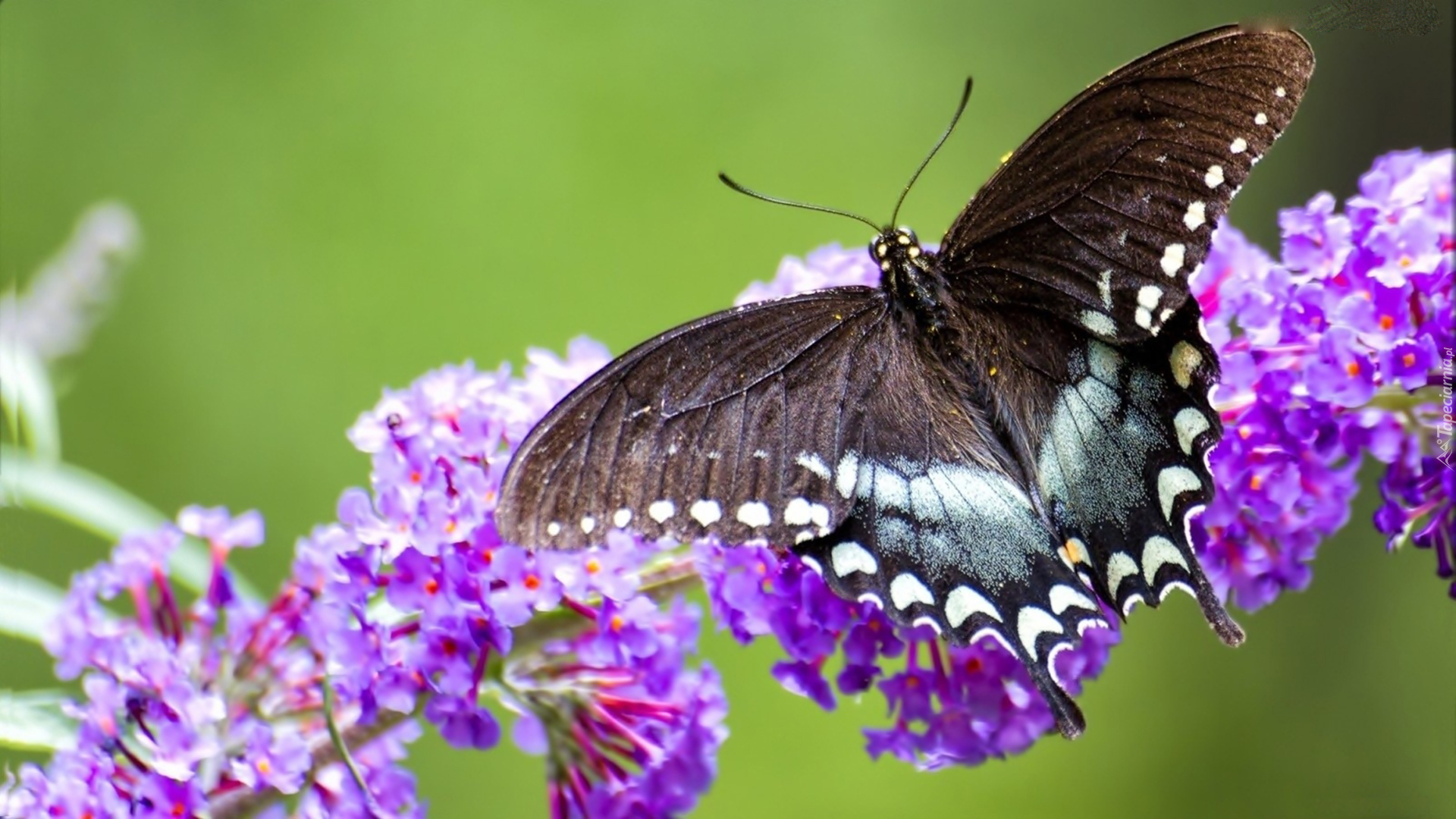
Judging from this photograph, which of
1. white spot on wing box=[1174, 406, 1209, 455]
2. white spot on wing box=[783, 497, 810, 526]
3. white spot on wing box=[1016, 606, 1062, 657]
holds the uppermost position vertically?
white spot on wing box=[1174, 406, 1209, 455]

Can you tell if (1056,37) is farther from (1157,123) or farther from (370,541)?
(370,541)

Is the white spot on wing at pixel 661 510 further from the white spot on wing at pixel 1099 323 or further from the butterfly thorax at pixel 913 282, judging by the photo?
the white spot on wing at pixel 1099 323

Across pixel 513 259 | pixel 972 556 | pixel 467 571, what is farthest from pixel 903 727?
pixel 513 259

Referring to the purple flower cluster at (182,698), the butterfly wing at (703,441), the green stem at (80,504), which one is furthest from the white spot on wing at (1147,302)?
the green stem at (80,504)

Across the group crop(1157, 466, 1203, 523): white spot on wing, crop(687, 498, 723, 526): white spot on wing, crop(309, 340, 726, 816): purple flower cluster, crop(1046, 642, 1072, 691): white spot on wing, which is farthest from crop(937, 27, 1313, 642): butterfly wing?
crop(309, 340, 726, 816): purple flower cluster

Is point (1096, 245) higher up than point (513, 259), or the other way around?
point (513, 259)

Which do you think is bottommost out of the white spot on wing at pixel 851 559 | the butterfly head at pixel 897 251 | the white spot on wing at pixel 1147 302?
the white spot on wing at pixel 851 559

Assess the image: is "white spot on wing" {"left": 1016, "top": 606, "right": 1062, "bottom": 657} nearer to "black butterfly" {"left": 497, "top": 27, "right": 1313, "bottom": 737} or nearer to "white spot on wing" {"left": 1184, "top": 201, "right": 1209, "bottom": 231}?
"black butterfly" {"left": 497, "top": 27, "right": 1313, "bottom": 737}
